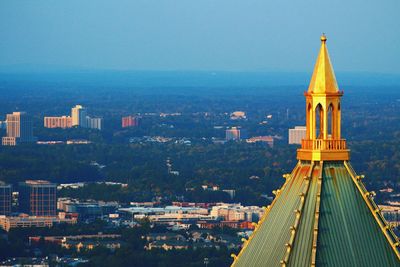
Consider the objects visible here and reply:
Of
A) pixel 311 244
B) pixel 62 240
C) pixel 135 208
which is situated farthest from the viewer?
pixel 135 208

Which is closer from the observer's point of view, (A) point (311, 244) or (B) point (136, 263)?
(A) point (311, 244)

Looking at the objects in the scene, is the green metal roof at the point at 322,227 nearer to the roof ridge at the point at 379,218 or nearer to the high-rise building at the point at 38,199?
the roof ridge at the point at 379,218

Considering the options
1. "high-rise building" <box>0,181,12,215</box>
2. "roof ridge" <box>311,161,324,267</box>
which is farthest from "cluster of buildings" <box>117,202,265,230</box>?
"roof ridge" <box>311,161,324,267</box>

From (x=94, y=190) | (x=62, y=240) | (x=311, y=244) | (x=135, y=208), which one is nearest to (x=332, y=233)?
(x=311, y=244)

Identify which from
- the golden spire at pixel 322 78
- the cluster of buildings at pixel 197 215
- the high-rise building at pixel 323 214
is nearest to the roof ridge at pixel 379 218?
the high-rise building at pixel 323 214

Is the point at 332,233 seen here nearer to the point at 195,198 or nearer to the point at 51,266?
the point at 51,266

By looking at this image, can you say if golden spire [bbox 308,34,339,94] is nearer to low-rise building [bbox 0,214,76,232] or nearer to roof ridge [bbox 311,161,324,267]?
roof ridge [bbox 311,161,324,267]

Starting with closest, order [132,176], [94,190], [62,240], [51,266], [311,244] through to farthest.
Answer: [311,244]
[51,266]
[62,240]
[94,190]
[132,176]
